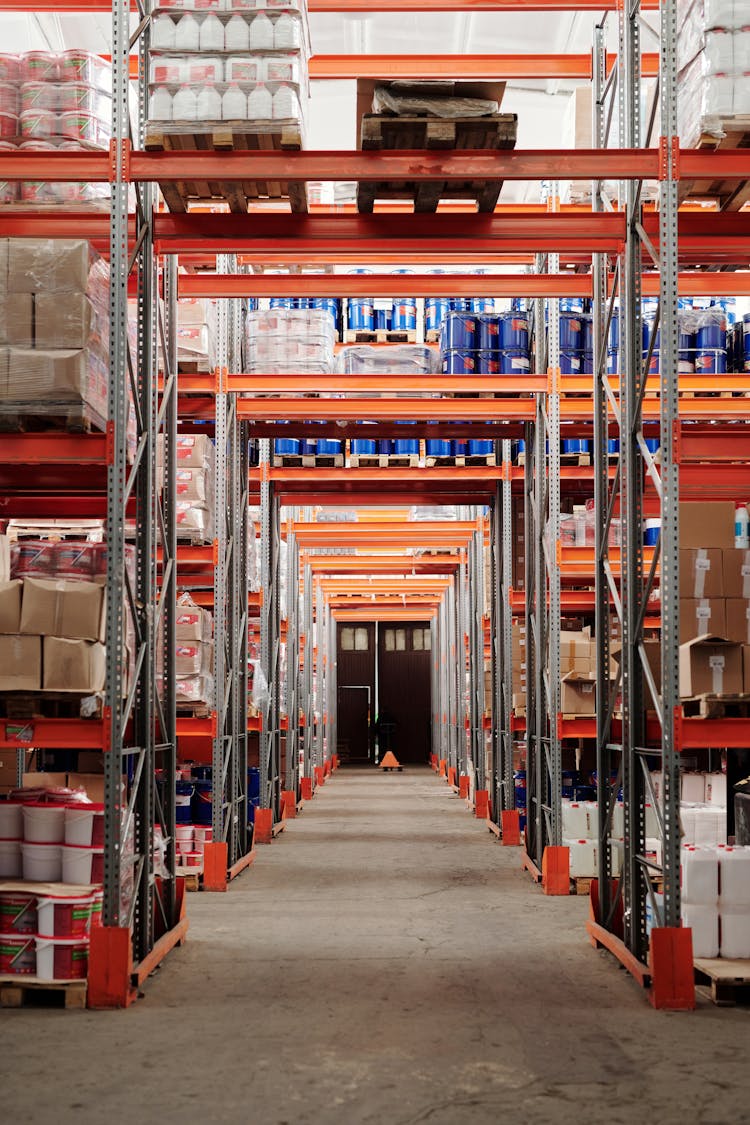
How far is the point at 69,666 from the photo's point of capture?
7.04m

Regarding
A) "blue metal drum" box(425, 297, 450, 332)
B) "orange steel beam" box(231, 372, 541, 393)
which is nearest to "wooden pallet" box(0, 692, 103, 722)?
"orange steel beam" box(231, 372, 541, 393)

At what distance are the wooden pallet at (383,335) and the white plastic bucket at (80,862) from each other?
786 centimetres

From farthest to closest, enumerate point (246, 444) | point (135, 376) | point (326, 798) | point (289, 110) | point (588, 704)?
1. point (326, 798)
2. point (246, 444)
3. point (588, 704)
4. point (135, 376)
5. point (289, 110)

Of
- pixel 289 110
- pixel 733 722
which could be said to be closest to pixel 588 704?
pixel 733 722

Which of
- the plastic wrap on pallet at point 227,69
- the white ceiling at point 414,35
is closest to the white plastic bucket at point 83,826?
the plastic wrap on pallet at point 227,69

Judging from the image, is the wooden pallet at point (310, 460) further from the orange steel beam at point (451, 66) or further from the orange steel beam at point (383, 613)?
the orange steel beam at point (383, 613)

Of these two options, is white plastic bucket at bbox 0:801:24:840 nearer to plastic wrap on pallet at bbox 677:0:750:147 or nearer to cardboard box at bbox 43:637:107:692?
cardboard box at bbox 43:637:107:692

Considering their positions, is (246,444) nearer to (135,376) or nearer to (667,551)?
(135,376)

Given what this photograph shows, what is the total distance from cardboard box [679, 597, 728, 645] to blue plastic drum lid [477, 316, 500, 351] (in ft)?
19.1

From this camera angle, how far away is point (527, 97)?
1864 centimetres

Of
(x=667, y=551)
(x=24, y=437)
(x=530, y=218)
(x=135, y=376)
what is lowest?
(x=667, y=551)

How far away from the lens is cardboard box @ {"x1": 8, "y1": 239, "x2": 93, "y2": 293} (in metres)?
7.03

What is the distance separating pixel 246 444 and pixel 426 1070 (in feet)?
28.3

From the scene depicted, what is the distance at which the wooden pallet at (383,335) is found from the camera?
14.0 meters
